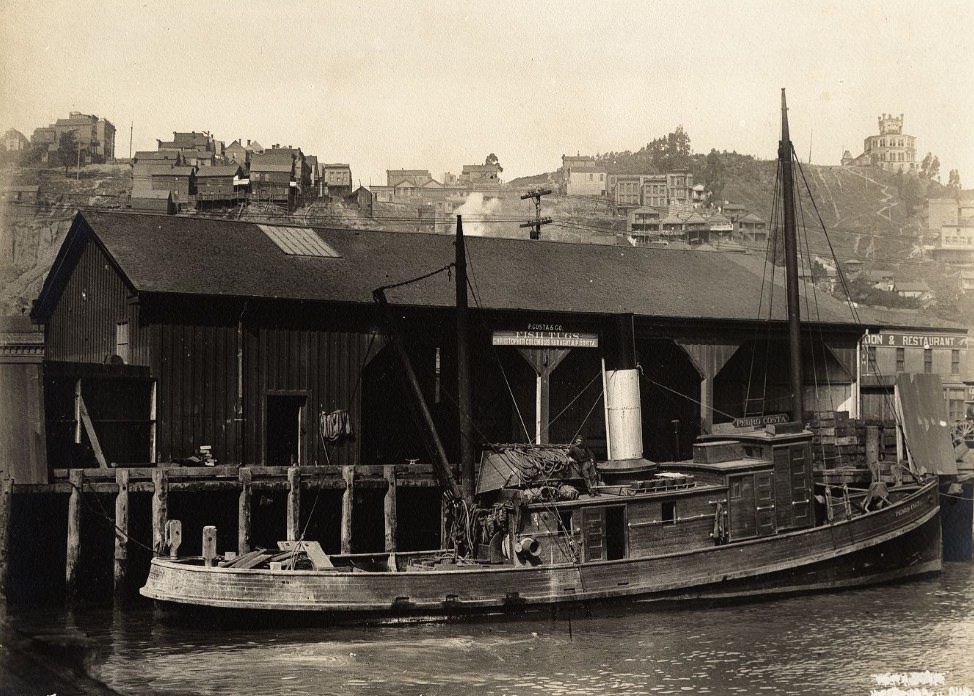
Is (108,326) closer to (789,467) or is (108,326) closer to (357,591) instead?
(357,591)

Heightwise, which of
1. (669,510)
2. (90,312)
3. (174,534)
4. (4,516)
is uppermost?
(90,312)

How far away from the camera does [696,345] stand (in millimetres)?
32156

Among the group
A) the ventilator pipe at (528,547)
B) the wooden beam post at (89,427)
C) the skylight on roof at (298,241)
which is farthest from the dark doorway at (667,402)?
the wooden beam post at (89,427)

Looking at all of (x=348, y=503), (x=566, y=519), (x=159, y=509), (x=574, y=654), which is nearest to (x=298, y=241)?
(x=348, y=503)

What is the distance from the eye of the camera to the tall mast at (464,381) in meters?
22.9

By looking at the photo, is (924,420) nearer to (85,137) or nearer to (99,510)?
Result: (99,510)

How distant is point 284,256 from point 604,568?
13.6 m

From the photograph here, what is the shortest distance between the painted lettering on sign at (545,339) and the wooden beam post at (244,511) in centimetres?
917

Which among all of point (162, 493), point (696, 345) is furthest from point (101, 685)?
point (696, 345)

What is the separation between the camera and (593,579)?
831 inches

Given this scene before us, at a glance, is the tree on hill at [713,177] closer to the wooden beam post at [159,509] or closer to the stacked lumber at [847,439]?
the stacked lumber at [847,439]

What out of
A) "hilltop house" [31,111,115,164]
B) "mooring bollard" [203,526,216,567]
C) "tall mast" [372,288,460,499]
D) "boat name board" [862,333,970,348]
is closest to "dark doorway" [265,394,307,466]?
"tall mast" [372,288,460,499]

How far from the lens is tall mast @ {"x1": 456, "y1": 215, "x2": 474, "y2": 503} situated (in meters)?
22.9

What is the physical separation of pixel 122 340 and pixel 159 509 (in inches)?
268
